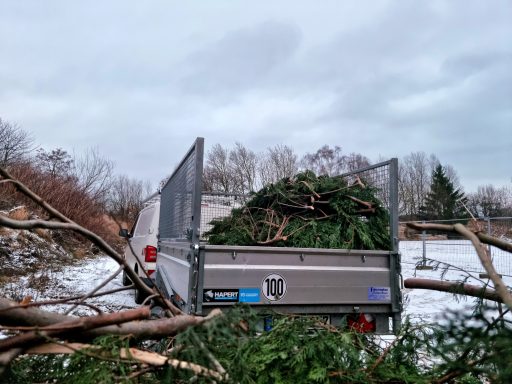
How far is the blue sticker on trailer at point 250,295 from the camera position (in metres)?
3.74

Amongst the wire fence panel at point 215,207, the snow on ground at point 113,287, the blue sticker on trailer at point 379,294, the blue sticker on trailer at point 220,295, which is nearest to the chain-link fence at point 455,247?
the snow on ground at point 113,287

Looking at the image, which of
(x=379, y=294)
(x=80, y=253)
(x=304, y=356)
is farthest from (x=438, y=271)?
(x=80, y=253)

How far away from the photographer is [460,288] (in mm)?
1887

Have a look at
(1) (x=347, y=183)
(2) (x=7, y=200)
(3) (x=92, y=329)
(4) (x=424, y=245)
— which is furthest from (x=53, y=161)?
(3) (x=92, y=329)

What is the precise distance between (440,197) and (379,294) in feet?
140

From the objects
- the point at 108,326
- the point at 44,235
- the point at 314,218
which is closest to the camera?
the point at 108,326

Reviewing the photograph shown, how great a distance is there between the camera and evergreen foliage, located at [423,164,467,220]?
3789cm

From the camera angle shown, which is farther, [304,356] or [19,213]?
[19,213]

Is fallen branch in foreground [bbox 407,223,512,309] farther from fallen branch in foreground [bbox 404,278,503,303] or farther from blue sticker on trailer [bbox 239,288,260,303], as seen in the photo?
blue sticker on trailer [bbox 239,288,260,303]

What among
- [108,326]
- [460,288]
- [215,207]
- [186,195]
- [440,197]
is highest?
[440,197]

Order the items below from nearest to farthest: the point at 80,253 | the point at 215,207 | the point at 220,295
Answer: the point at 220,295 < the point at 215,207 < the point at 80,253

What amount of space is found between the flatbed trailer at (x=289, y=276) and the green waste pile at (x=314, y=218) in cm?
18

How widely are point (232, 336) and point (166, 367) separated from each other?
11.0 inches

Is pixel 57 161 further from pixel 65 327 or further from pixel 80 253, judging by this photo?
pixel 65 327
